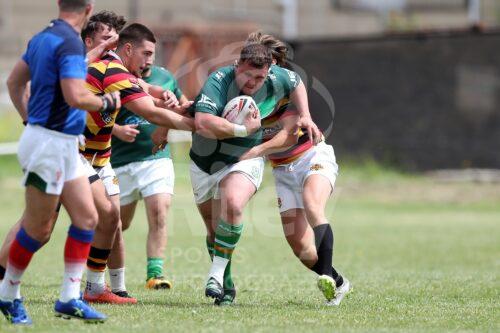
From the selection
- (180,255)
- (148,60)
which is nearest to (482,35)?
(180,255)

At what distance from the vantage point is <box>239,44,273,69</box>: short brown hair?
7.62m

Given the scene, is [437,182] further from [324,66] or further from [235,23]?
[235,23]

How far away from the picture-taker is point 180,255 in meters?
13.7

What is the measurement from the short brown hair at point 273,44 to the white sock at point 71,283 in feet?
8.83

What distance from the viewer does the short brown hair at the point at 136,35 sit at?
8.48m

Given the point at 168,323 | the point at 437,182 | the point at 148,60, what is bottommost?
the point at 437,182

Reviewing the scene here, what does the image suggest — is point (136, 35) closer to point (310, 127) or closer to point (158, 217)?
point (310, 127)

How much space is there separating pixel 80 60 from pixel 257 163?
231 cm

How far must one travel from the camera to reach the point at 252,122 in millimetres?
7762

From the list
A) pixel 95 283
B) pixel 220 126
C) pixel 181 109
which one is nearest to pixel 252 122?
pixel 220 126

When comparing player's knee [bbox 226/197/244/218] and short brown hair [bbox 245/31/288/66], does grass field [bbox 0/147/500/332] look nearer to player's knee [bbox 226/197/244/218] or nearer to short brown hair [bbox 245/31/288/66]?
player's knee [bbox 226/197/244/218]

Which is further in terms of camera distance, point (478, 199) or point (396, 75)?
point (396, 75)

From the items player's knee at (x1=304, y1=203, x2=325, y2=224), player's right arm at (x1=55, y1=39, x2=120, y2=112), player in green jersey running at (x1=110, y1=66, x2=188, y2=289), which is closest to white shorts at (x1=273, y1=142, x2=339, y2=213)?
player's knee at (x1=304, y1=203, x2=325, y2=224)

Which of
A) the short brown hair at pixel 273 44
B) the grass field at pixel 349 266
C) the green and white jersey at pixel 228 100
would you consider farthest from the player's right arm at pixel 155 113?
the grass field at pixel 349 266
